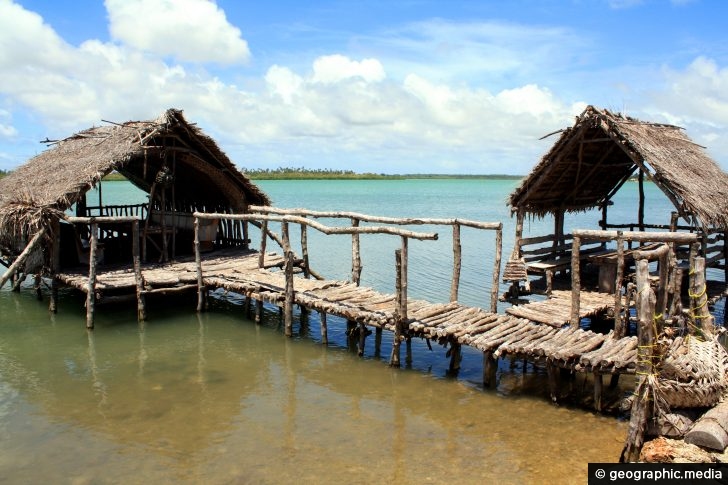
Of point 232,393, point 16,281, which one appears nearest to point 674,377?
point 232,393

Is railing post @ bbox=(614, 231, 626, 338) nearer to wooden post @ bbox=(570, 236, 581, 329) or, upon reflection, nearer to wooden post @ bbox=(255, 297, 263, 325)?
wooden post @ bbox=(570, 236, 581, 329)

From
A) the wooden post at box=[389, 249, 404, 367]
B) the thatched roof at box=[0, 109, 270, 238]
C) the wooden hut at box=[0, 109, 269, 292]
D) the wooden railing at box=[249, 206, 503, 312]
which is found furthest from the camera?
the thatched roof at box=[0, 109, 270, 238]

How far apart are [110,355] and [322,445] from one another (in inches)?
222

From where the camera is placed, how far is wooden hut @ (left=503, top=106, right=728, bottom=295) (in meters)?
Answer: 10.9

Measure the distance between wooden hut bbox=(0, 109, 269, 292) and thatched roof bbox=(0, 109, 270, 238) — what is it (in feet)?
0.09

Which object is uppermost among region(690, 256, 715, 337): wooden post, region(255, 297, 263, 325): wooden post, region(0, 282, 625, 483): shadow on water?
region(690, 256, 715, 337): wooden post

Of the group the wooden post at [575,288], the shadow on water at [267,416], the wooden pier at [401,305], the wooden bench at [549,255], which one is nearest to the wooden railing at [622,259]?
the wooden post at [575,288]

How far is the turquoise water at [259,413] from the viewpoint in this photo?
7082 millimetres

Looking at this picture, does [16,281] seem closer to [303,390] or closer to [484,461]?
[303,390]

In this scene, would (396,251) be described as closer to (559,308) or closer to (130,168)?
(559,308)

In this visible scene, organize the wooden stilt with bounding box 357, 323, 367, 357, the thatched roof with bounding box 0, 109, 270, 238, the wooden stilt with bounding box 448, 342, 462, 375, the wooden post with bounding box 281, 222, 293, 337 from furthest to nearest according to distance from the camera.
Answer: the thatched roof with bounding box 0, 109, 270, 238, the wooden post with bounding box 281, 222, 293, 337, the wooden stilt with bounding box 357, 323, 367, 357, the wooden stilt with bounding box 448, 342, 462, 375

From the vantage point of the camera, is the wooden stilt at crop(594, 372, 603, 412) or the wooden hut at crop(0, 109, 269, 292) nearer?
the wooden stilt at crop(594, 372, 603, 412)

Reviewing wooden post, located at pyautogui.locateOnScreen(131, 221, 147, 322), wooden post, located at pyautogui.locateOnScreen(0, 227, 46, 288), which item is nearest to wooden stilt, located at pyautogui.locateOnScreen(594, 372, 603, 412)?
wooden post, located at pyautogui.locateOnScreen(131, 221, 147, 322)

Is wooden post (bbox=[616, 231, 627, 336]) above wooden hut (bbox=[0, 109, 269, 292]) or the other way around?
the other way around
